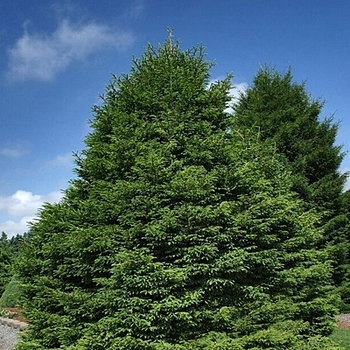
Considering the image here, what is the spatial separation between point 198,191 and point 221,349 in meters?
1.73

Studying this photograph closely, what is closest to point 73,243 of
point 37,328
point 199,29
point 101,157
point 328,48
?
point 101,157

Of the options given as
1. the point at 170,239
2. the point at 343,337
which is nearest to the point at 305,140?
the point at 343,337

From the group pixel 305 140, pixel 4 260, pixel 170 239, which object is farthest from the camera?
pixel 4 260

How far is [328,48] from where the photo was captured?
955 centimetres

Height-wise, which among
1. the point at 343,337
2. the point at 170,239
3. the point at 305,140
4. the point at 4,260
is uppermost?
the point at 305,140

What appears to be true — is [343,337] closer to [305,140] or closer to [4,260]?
[305,140]

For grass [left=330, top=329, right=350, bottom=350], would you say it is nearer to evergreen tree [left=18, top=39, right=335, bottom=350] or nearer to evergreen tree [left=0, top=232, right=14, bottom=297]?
evergreen tree [left=18, top=39, right=335, bottom=350]

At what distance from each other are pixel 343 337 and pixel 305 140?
7.76 meters

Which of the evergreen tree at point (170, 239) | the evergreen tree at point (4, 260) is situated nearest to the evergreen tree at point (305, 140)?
the evergreen tree at point (170, 239)

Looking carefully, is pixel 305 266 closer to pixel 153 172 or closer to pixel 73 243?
pixel 153 172

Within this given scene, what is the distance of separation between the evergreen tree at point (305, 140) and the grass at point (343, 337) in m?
4.59

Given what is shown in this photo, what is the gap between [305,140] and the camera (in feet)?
48.5

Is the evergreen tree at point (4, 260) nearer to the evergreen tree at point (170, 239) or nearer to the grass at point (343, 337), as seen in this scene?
the grass at point (343, 337)

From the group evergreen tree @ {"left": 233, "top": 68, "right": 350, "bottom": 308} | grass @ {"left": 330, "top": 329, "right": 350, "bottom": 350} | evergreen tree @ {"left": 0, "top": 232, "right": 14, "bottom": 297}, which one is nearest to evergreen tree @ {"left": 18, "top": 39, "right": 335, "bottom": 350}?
grass @ {"left": 330, "top": 329, "right": 350, "bottom": 350}
